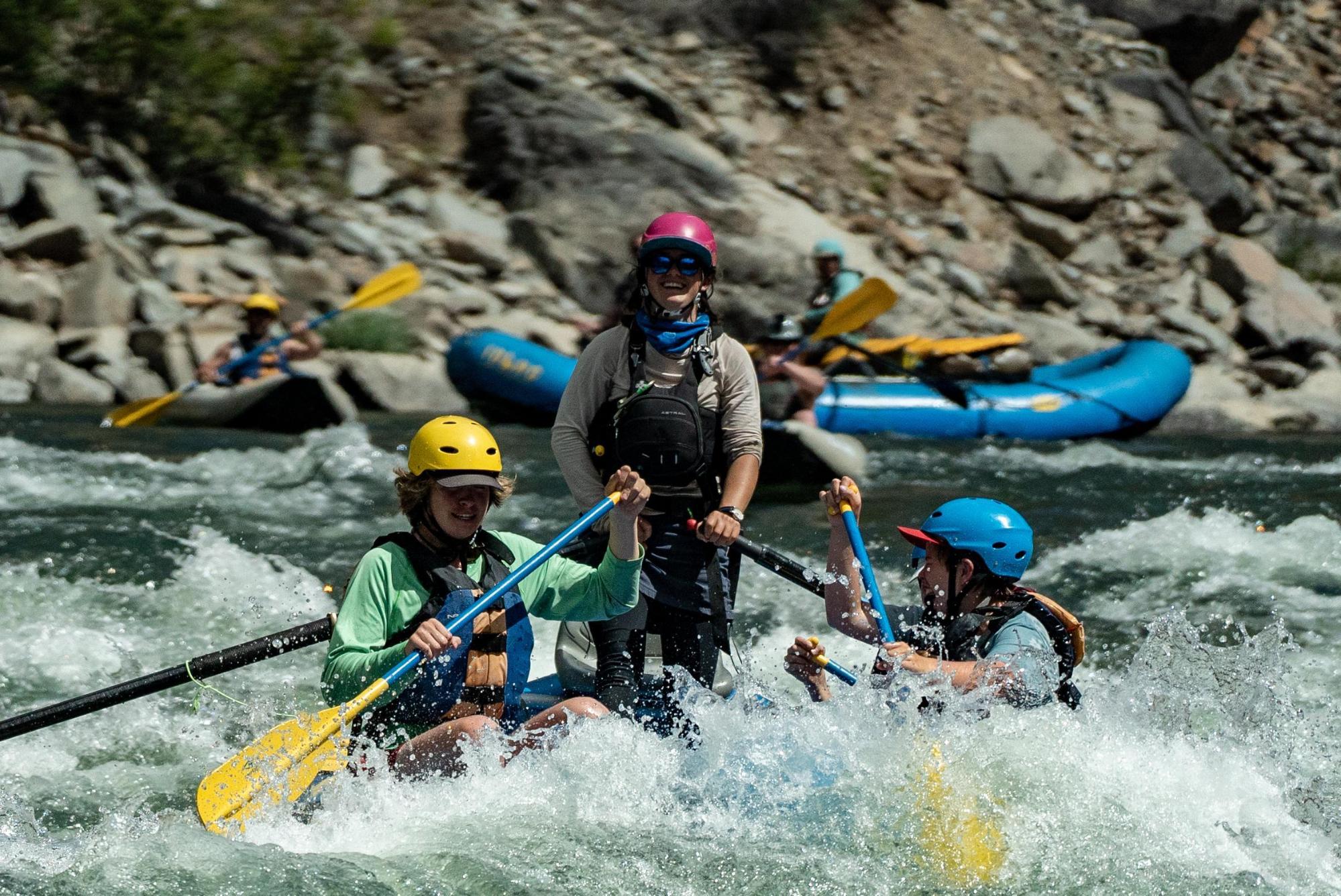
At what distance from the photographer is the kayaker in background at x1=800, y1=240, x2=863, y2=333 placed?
441 inches

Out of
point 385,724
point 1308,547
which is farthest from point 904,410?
point 385,724

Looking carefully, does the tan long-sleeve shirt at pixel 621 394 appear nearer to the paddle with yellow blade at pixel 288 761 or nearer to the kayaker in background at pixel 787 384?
the paddle with yellow blade at pixel 288 761

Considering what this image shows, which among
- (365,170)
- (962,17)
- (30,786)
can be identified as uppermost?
(30,786)

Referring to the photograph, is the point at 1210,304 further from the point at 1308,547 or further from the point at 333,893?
the point at 333,893

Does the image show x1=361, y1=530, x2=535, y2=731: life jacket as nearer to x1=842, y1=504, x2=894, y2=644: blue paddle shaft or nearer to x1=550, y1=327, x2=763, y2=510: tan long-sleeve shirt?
x1=550, y1=327, x2=763, y2=510: tan long-sleeve shirt

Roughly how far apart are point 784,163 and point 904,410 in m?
8.20

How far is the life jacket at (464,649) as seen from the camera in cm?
383

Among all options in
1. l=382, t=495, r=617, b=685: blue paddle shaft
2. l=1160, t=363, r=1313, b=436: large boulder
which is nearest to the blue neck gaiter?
l=382, t=495, r=617, b=685: blue paddle shaft

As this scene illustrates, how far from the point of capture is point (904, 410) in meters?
12.0

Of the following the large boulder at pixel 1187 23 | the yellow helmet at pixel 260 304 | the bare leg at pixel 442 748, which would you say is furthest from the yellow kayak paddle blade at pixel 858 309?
the large boulder at pixel 1187 23

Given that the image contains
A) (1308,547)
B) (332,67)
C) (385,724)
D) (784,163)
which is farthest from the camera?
(784,163)

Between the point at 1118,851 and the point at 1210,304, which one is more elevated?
the point at 1118,851

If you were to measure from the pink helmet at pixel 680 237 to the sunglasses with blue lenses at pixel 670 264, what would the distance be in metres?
0.02

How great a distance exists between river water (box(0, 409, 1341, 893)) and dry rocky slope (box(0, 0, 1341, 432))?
261 inches
